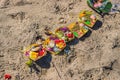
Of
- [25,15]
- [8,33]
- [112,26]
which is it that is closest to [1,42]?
[8,33]

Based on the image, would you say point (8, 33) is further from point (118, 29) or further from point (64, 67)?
point (118, 29)

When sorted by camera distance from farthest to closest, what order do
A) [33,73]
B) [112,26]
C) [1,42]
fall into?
[112,26] → [1,42] → [33,73]

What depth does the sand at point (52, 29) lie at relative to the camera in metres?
2.05

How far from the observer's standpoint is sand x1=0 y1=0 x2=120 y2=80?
2.05 meters

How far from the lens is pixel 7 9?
2.36 meters

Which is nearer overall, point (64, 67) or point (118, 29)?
point (64, 67)

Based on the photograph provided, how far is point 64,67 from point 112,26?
0.55m

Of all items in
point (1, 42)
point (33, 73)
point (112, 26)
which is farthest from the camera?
point (112, 26)

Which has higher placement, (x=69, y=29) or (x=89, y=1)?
(x=89, y=1)

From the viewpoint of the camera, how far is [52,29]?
7.48 feet

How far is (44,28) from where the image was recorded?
227 centimetres

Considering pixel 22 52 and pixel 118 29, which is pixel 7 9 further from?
pixel 118 29

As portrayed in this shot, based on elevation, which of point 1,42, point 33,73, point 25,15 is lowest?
point 33,73

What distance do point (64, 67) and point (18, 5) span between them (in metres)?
0.69
